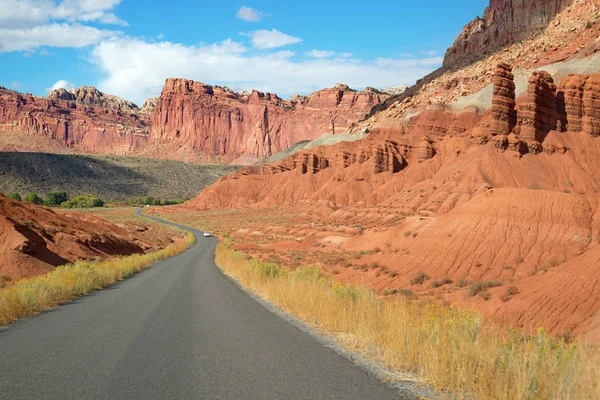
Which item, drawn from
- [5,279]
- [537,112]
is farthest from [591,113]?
[5,279]

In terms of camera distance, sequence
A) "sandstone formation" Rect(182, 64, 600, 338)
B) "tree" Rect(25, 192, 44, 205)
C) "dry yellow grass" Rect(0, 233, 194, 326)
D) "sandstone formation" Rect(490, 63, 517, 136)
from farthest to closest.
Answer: "tree" Rect(25, 192, 44, 205) → "sandstone formation" Rect(490, 63, 517, 136) → "sandstone formation" Rect(182, 64, 600, 338) → "dry yellow grass" Rect(0, 233, 194, 326)

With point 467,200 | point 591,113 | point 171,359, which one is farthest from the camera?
point 591,113

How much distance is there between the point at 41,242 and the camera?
1245 inches

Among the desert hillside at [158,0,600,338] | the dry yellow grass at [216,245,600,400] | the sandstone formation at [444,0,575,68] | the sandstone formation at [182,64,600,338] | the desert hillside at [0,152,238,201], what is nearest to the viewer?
the dry yellow grass at [216,245,600,400]

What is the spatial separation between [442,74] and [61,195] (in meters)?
112

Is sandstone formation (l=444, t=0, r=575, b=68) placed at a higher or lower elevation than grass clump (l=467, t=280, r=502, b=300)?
higher

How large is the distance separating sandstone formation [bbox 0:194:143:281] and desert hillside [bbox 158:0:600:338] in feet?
50.5

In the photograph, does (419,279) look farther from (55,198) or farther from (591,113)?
(55,198)

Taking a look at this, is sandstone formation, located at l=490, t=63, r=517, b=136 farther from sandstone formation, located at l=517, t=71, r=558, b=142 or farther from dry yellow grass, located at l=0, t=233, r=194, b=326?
dry yellow grass, located at l=0, t=233, r=194, b=326

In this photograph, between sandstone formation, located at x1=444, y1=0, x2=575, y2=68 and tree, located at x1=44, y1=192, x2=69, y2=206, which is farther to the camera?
sandstone formation, located at x1=444, y1=0, x2=575, y2=68

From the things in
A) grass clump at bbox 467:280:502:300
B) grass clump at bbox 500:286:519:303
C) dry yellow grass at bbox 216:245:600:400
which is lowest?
grass clump at bbox 467:280:502:300

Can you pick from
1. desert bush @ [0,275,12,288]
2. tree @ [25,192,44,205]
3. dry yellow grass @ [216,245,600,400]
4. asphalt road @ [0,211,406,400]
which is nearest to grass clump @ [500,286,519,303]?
dry yellow grass @ [216,245,600,400]

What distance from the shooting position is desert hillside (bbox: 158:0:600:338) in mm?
23250

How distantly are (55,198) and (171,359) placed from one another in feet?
439
